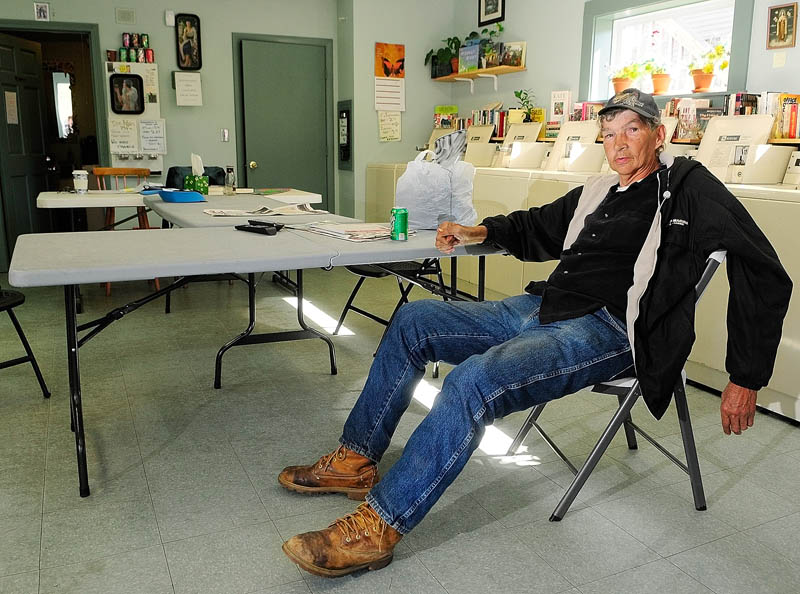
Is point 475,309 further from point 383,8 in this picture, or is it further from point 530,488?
point 383,8

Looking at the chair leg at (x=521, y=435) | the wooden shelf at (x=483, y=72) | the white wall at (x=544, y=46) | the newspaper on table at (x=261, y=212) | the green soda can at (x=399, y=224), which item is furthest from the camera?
the wooden shelf at (x=483, y=72)

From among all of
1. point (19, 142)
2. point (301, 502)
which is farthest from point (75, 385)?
point (19, 142)

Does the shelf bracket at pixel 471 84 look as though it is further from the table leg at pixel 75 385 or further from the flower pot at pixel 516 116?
the table leg at pixel 75 385

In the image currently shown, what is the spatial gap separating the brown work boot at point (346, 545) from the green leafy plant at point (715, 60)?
3374 mm

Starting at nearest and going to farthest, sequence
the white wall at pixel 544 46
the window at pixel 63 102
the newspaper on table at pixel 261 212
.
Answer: the newspaper on table at pixel 261 212, the white wall at pixel 544 46, the window at pixel 63 102

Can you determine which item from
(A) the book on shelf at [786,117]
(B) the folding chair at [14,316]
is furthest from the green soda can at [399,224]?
(A) the book on shelf at [786,117]

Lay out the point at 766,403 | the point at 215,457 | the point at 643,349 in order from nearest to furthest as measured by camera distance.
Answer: the point at 643,349
the point at 215,457
the point at 766,403

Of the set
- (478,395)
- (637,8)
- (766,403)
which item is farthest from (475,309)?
(637,8)

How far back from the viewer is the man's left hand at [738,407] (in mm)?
1755

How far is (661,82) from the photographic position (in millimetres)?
4223

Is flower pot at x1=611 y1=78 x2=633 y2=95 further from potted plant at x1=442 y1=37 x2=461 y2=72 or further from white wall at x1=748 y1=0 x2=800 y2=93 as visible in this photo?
potted plant at x1=442 y1=37 x2=461 y2=72

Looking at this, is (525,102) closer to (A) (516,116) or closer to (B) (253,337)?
(A) (516,116)

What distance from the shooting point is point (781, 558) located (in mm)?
1815

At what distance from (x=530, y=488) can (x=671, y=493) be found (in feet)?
1.42
